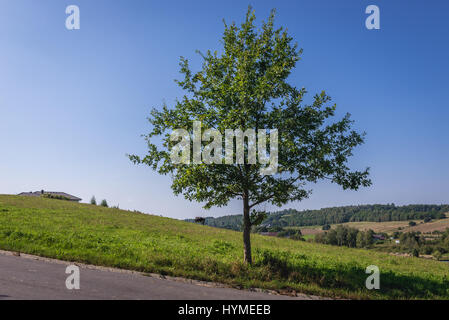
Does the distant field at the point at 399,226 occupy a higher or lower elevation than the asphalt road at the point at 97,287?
lower

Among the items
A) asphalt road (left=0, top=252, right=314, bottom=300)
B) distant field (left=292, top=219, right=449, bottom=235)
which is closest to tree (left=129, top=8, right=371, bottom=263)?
asphalt road (left=0, top=252, right=314, bottom=300)

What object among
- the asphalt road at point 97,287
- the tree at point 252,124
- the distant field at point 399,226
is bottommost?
the distant field at point 399,226

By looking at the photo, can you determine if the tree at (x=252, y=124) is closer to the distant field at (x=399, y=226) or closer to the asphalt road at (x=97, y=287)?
the asphalt road at (x=97, y=287)

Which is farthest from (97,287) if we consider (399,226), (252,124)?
(399,226)

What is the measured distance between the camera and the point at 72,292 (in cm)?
830

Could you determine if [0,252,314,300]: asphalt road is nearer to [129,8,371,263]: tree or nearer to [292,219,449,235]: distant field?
[129,8,371,263]: tree

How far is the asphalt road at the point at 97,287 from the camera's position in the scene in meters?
8.12

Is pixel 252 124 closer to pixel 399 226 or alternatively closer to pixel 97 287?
pixel 97 287

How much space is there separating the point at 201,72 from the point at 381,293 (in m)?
12.4

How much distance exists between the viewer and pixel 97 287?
29.5ft

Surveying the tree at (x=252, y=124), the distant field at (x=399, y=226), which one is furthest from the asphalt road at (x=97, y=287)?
the distant field at (x=399, y=226)

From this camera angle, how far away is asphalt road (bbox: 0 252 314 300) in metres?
8.12
